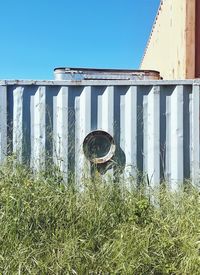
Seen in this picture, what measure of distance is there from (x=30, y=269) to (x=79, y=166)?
1.51 metres

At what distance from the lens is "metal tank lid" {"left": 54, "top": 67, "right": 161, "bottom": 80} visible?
17.6 ft

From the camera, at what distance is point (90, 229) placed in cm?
355

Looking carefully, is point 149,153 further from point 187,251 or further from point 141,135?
point 187,251

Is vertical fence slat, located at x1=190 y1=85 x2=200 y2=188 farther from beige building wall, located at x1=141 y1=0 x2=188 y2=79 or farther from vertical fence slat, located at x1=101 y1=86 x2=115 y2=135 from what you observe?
vertical fence slat, located at x1=101 y1=86 x2=115 y2=135

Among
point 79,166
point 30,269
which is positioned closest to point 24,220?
point 30,269

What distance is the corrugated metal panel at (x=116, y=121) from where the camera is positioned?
4504 mm

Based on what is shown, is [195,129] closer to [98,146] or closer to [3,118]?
[98,146]

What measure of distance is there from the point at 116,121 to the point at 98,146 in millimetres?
337

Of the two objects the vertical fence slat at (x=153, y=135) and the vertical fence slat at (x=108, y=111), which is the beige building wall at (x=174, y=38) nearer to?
the vertical fence slat at (x=153, y=135)

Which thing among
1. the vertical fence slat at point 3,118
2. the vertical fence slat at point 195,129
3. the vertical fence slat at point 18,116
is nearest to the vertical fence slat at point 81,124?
the vertical fence slat at point 18,116

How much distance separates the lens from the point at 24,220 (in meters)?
3.49

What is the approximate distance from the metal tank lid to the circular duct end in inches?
44.0

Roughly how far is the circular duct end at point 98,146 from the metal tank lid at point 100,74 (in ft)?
3.67

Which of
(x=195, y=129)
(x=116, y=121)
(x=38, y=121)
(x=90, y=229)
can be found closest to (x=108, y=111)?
(x=116, y=121)
